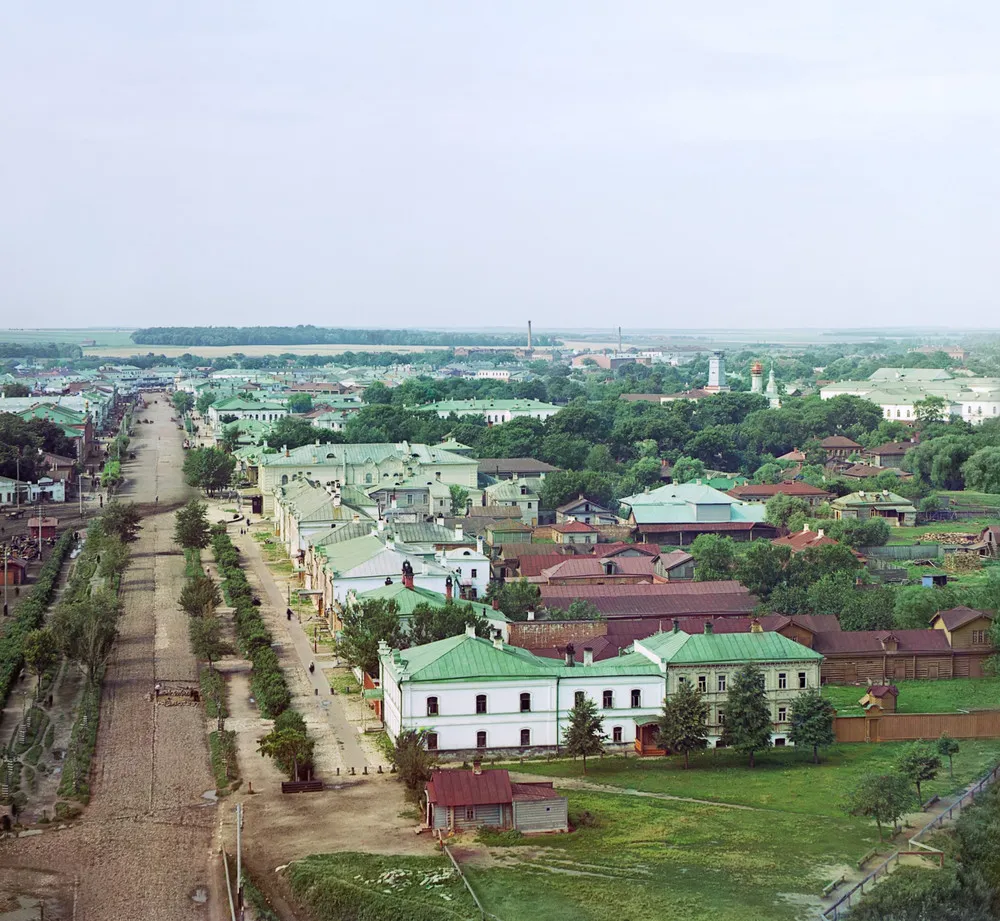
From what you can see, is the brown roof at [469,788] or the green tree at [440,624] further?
the green tree at [440,624]

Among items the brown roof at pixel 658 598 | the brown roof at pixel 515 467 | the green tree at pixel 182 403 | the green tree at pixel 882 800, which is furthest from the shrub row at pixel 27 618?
the green tree at pixel 182 403

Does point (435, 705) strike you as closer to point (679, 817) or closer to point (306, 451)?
point (679, 817)

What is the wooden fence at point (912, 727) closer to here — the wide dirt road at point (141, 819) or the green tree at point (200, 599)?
the wide dirt road at point (141, 819)

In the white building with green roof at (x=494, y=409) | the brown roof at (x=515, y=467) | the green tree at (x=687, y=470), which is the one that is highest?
the white building with green roof at (x=494, y=409)

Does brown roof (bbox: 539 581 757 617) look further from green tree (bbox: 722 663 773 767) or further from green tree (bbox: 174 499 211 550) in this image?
green tree (bbox: 174 499 211 550)

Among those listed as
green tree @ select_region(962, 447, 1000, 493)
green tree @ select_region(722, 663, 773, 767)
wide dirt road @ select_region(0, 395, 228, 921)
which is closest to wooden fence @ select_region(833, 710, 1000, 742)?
green tree @ select_region(722, 663, 773, 767)

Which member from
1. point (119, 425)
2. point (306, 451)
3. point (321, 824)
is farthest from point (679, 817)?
point (119, 425)

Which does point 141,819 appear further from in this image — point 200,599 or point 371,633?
point 200,599
